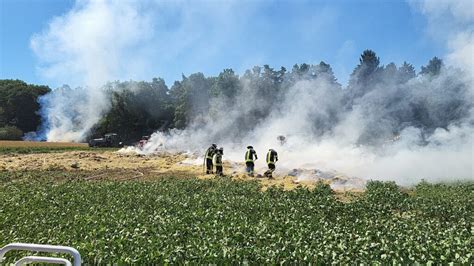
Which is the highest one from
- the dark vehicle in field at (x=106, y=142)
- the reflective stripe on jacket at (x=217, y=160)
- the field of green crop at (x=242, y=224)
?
the dark vehicle in field at (x=106, y=142)

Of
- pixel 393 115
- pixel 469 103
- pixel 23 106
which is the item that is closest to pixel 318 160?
pixel 393 115

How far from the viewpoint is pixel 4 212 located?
12.5m

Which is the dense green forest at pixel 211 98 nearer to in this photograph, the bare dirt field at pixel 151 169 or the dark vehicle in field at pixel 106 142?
the dark vehicle in field at pixel 106 142

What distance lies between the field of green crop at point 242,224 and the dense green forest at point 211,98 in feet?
56.0

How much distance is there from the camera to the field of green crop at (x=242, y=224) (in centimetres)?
744

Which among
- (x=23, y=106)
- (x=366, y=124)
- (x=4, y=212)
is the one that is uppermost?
(x=23, y=106)

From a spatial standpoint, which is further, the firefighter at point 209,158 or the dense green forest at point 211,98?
the dense green forest at point 211,98

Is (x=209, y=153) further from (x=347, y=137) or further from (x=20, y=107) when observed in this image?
(x=20, y=107)

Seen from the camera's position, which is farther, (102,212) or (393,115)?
(393,115)

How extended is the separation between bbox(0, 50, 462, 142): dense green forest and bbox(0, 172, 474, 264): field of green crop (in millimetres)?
17082

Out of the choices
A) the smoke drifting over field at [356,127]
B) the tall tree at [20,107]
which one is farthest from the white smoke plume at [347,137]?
the tall tree at [20,107]

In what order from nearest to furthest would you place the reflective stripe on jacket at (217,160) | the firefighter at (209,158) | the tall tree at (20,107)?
1. the reflective stripe on jacket at (217,160)
2. the firefighter at (209,158)
3. the tall tree at (20,107)

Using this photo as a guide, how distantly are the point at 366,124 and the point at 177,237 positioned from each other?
2455 centimetres

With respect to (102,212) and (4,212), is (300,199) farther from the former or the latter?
(4,212)
